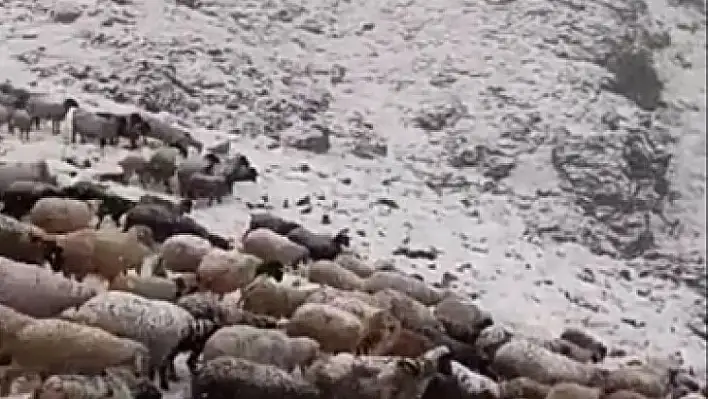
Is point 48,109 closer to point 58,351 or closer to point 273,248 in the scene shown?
point 273,248

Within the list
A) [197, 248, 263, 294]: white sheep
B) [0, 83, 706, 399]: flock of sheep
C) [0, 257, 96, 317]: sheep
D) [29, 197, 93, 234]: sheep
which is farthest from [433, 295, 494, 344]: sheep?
[0, 257, 96, 317]: sheep

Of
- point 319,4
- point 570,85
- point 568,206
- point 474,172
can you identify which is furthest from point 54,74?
point 570,85

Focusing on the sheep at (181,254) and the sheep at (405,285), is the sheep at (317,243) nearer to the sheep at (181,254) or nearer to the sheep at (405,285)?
the sheep at (405,285)

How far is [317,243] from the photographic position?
555 cm

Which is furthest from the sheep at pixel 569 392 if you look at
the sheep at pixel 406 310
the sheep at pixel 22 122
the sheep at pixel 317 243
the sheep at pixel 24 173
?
the sheep at pixel 22 122

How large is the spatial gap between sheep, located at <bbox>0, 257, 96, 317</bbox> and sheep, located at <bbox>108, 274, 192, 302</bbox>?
26cm

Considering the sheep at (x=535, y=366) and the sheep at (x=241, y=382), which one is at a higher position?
the sheep at (x=241, y=382)

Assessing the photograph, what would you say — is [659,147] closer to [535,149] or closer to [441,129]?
[535,149]

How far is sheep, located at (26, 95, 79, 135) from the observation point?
6.20 m

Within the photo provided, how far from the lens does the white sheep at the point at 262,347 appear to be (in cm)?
328

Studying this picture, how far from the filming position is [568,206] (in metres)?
8.92

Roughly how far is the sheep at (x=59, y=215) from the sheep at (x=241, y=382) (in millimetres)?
1455

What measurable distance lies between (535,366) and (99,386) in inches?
83.6

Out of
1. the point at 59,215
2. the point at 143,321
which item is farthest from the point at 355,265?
the point at 143,321
